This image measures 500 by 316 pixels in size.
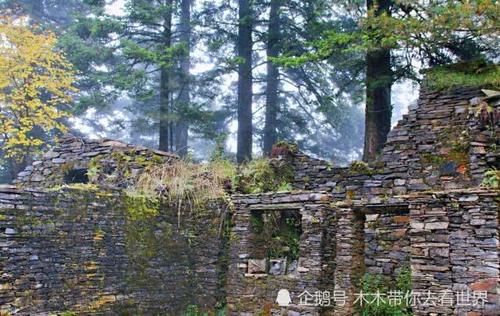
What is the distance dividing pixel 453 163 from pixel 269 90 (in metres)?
10.9

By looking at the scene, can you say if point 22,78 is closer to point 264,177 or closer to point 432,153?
point 264,177

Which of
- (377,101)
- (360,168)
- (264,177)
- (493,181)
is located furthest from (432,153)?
(264,177)

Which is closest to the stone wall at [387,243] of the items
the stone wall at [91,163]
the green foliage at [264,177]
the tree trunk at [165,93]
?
the green foliage at [264,177]

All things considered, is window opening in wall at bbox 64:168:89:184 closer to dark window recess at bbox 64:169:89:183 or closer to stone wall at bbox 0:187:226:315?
dark window recess at bbox 64:169:89:183

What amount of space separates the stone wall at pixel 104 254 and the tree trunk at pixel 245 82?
690 cm

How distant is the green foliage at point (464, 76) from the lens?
386 inches

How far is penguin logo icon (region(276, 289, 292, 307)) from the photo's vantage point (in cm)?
871

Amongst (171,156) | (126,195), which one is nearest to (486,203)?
(126,195)

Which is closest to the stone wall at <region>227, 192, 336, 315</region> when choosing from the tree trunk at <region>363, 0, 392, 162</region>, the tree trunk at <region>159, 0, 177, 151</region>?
the tree trunk at <region>363, 0, 392, 162</region>

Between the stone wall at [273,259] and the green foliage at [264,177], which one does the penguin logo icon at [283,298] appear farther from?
the green foliage at [264,177]

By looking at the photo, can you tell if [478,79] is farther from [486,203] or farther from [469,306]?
[469,306]

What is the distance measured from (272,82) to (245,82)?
9.27ft

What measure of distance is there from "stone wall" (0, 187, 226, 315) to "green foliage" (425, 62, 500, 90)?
15.7ft

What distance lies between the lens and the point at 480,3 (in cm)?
888
